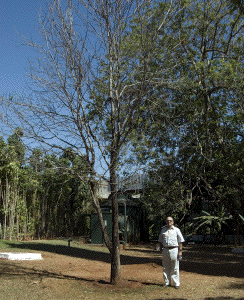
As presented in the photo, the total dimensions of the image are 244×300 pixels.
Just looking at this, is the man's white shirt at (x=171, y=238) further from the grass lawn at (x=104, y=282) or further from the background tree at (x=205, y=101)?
the background tree at (x=205, y=101)

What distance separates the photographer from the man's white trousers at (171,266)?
7590mm

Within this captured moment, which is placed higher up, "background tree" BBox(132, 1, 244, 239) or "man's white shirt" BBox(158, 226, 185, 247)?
"background tree" BBox(132, 1, 244, 239)

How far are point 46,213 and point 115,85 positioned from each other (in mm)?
14128

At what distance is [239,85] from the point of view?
11.2 meters

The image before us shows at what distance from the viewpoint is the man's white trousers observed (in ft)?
24.9

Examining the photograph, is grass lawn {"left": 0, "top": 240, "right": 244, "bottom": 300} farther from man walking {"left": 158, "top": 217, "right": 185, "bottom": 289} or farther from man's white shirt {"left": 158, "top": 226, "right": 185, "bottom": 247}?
man's white shirt {"left": 158, "top": 226, "right": 185, "bottom": 247}

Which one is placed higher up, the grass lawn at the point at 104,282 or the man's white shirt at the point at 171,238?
the man's white shirt at the point at 171,238

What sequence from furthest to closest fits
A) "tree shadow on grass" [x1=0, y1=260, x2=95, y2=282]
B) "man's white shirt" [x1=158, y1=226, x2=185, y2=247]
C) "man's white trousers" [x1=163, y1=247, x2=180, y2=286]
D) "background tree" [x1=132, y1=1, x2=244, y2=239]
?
"background tree" [x1=132, y1=1, x2=244, y2=239] < "tree shadow on grass" [x1=0, y1=260, x2=95, y2=282] < "man's white shirt" [x1=158, y1=226, x2=185, y2=247] < "man's white trousers" [x1=163, y1=247, x2=180, y2=286]

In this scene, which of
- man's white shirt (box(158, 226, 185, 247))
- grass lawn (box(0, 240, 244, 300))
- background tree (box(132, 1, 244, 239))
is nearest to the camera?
grass lawn (box(0, 240, 244, 300))

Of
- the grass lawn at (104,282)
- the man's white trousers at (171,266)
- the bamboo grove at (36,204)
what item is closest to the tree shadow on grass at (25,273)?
the grass lawn at (104,282)

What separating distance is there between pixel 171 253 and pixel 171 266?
0.28 metres

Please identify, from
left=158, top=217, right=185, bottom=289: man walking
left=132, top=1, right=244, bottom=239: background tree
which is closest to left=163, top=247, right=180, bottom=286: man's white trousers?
left=158, top=217, right=185, bottom=289: man walking

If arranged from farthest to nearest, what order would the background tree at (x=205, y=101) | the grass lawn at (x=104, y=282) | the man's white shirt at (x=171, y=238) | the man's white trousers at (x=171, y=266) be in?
the background tree at (x=205, y=101) < the man's white shirt at (x=171, y=238) < the man's white trousers at (x=171, y=266) < the grass lawn at (x=104, y=282)

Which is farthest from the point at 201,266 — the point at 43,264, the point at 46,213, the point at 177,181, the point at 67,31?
the point at 46,213
